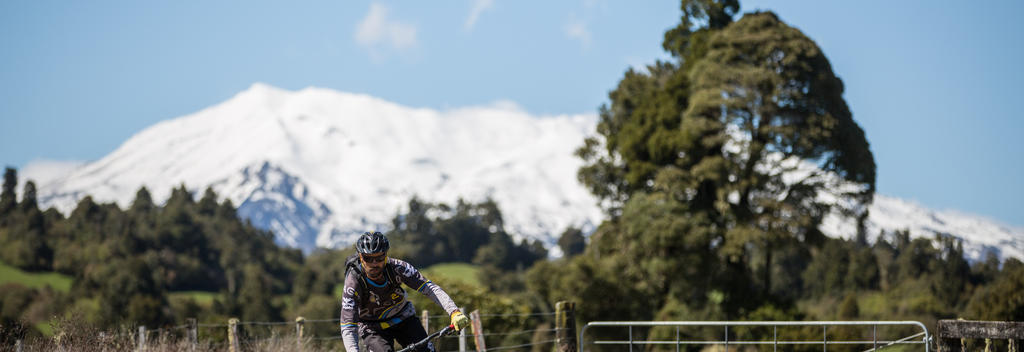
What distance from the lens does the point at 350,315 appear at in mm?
7848

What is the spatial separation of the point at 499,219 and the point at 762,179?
15537 cm

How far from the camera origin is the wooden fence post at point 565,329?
13578mm

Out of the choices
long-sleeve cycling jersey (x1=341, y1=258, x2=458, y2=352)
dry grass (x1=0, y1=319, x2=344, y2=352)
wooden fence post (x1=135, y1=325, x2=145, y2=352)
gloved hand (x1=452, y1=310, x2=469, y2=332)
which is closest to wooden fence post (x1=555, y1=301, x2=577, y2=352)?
dry grass (x1=0, y1=319, x2=344, y2=352)

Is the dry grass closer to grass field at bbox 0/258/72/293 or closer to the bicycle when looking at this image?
the bicycle

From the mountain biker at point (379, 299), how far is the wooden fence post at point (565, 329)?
542 cm

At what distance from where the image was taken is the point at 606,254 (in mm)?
47531

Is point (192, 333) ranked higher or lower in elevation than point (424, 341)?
lower

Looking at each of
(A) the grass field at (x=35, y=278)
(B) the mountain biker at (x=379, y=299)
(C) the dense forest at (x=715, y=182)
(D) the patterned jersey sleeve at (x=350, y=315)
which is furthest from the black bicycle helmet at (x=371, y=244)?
(A) the grass field at (x=35, y=278)

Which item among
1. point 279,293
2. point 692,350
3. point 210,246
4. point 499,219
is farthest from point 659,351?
point 499,219

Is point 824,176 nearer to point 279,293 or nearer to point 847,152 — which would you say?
point 847,152

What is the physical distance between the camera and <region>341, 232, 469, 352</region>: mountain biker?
25.6 ft

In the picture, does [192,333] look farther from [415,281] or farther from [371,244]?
[371,244]

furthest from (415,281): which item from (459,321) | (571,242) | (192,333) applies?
(571,242)

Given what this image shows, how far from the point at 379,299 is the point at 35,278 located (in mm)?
134604
